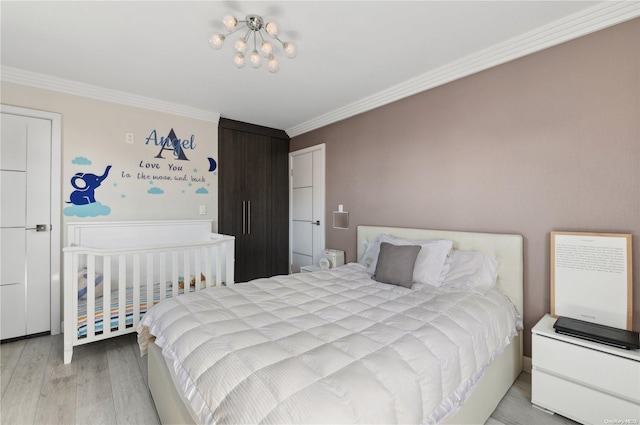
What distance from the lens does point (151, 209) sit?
11.0 ft

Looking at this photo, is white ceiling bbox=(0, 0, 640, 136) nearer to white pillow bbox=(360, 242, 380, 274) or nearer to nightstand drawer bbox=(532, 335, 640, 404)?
white pillow bbox=(360, 242, 380, 274)

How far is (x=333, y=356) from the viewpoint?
1169 mm

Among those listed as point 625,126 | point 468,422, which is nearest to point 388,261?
point 468,422

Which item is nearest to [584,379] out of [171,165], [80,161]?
[171,165]

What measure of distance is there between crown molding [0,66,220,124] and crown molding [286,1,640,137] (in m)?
2.12

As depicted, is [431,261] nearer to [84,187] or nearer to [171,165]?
[171,165]

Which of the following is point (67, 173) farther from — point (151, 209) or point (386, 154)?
point (386, 154)

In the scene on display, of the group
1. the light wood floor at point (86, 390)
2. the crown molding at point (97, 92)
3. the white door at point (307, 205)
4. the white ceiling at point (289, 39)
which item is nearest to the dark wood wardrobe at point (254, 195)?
the white door at point (307, 205)

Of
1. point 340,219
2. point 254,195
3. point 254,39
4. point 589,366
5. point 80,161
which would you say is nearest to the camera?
point 589,366

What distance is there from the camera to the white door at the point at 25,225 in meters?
2.65

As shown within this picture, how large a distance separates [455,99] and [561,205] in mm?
1235

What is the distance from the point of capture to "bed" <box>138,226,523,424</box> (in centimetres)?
96

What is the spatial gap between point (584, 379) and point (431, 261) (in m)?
1.09

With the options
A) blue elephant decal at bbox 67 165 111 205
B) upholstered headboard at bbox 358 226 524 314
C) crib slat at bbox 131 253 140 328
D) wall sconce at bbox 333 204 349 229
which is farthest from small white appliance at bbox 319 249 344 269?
blue elephant decal at bbox 67 165 111 205
